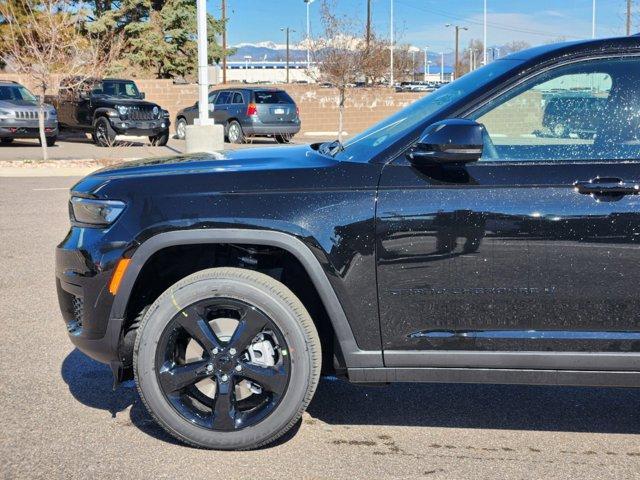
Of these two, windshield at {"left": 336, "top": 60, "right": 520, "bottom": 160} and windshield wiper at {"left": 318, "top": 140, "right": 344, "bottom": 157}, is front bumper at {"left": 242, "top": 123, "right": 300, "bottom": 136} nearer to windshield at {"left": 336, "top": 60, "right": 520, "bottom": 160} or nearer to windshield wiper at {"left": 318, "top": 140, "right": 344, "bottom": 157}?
windshield wiper at {"left": 318, "top": 140, "right": 344, "bottom": 157}

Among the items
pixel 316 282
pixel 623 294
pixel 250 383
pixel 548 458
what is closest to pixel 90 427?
pixel 250 383

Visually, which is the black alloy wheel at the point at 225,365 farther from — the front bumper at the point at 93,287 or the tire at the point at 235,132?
the tire at the point at 235,132

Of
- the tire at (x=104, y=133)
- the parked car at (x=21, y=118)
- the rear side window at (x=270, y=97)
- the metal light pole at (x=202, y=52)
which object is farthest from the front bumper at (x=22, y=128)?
the metal light pole at (x=202, y=52)

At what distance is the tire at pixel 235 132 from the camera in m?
25.8

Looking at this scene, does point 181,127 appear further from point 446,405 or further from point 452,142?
point 452,142

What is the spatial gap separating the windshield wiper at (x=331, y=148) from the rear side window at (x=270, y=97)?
2180 centimetres

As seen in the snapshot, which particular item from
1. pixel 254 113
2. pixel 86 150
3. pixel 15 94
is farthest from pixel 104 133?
pixel 254 113

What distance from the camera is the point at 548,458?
3783 mm

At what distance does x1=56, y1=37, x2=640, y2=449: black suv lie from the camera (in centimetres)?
353

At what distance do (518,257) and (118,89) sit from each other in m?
22.5

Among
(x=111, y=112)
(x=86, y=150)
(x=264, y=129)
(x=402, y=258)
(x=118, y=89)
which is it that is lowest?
(x=402, y=258)

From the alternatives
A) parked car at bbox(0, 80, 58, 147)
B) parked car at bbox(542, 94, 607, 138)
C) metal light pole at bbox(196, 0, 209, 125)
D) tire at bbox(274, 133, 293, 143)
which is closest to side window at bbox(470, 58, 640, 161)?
parked car at bbox(542, 94, 607, 138)

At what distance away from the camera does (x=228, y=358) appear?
371 centimetres

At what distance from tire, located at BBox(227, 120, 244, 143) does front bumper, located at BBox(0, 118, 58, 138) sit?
233 inches
